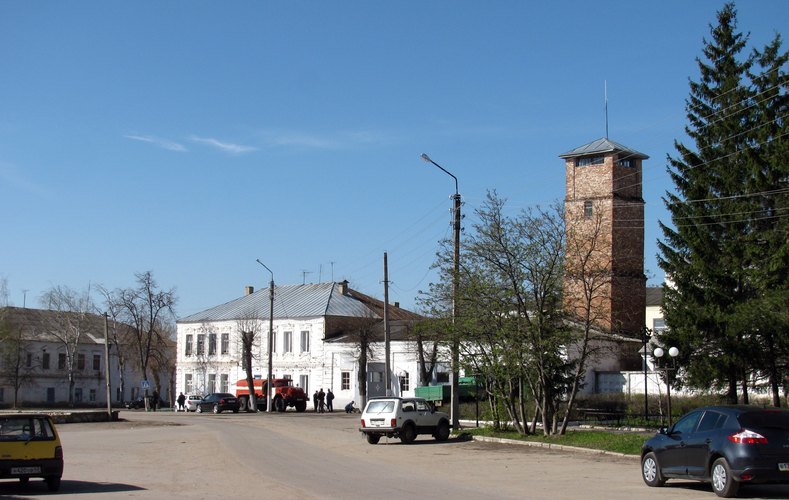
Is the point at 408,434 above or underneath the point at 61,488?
underneath

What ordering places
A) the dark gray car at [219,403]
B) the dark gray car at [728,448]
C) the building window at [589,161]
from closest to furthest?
the dark gray car at [728,448]
the dark gray car at [219,403]
the building window at [589,161]

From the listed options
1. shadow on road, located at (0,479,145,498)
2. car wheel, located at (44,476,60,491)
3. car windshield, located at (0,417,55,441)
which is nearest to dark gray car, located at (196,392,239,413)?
shadow on road, located at (0,479,145,498)

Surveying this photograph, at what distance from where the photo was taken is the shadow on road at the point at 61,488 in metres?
17.1

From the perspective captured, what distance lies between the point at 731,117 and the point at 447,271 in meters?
19.0

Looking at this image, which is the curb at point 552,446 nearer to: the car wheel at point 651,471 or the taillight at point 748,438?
the car wheel at point 651,471

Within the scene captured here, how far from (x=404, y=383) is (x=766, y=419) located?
50.6 m

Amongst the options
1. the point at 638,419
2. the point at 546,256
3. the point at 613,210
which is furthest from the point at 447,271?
the point at 613,210

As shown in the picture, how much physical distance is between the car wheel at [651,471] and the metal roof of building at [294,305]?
53206 millimetres

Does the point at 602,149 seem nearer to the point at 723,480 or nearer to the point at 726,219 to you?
the point at 726,219

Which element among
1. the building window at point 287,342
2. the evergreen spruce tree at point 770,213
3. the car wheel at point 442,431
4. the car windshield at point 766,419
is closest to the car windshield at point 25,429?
the car windshield at point 766,419

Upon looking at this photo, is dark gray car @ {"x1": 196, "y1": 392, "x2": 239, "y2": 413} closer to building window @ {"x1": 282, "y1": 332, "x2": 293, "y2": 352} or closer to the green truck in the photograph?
building window @ {"x1": 282, "y1": 332, "x2": 293, "y2": 352}

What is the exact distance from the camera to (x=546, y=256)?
30.4 metres

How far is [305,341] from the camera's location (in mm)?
71125

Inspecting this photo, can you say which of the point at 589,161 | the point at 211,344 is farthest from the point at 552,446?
the point at 211,344
